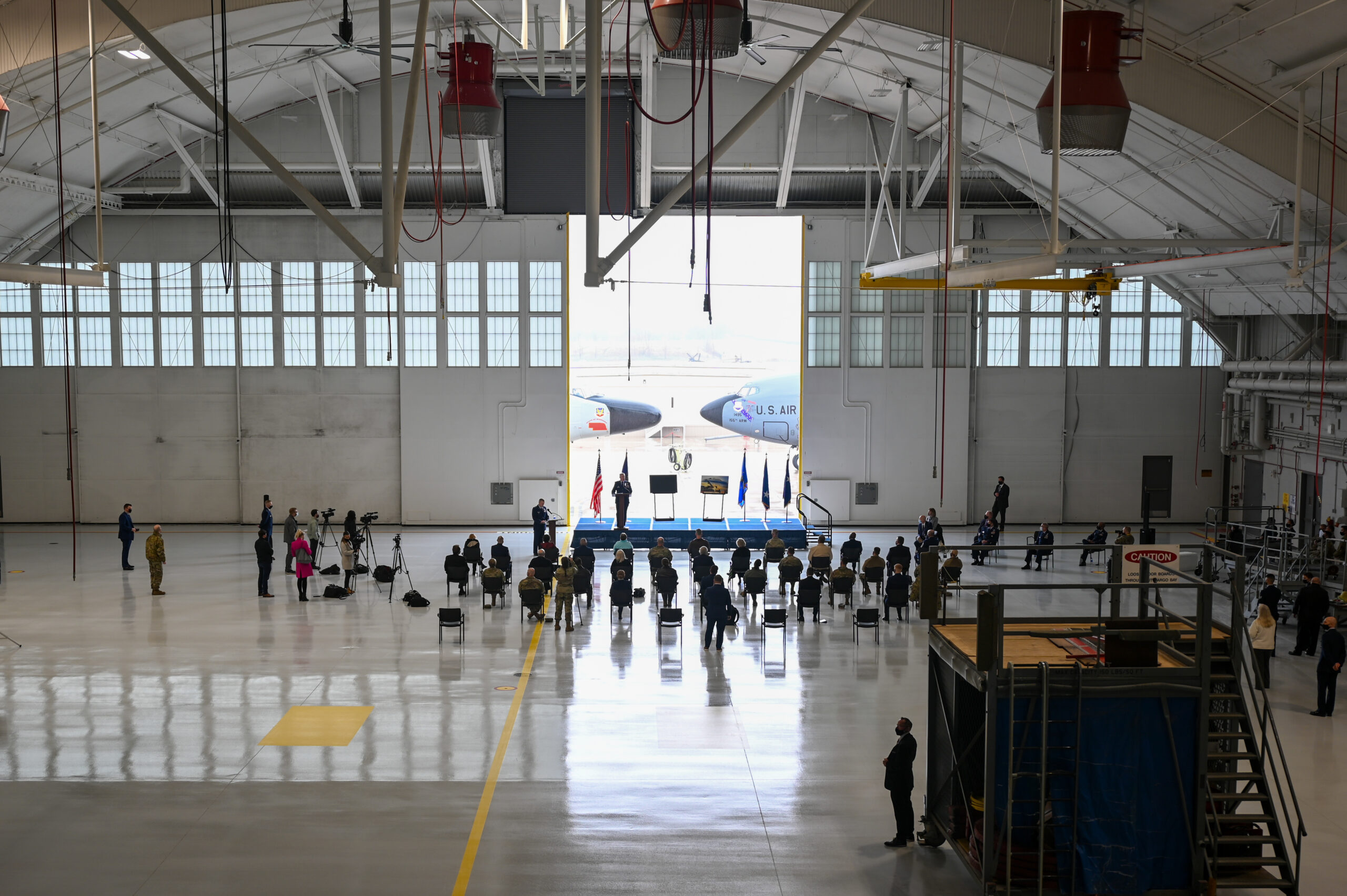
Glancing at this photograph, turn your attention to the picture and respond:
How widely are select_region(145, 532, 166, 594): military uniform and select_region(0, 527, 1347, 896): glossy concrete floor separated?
89cm

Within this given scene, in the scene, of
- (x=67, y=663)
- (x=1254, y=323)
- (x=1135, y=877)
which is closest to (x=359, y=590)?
(x=67, y=663)

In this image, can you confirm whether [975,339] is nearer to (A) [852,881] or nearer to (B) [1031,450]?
(B) [1031,450]

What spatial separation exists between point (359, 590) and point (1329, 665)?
55.4 feet

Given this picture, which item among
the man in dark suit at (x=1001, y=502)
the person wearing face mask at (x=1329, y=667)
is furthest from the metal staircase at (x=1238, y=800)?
the man in dark suit at (x=1001, y=502)

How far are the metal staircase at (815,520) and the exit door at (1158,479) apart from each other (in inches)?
363

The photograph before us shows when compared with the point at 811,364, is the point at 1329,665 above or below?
below

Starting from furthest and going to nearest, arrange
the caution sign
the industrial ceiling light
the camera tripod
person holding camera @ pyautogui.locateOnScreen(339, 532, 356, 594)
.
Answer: person holding camera @ pyautogui.locateOnScreen(339, 532, 356, 594) → the camera tripod → the industrial ceiling light → the caution sign

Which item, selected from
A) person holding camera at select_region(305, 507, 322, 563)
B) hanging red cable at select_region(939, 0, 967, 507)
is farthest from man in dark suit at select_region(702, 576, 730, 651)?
person holding camera at select_region(305, 507, 322, 563)

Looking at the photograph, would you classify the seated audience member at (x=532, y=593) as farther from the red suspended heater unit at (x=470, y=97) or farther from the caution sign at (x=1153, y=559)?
the caution sign at (x=1153, y=559)

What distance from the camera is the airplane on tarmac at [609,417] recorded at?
37.0 metres

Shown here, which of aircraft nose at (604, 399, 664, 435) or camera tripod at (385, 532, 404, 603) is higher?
aircraft nose at (604, 399, 664, 435)

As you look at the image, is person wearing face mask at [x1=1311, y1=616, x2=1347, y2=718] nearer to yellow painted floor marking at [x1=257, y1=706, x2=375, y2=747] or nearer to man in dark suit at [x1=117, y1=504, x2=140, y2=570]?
yellow painted floor marking at [x1=257, y1=706, x2=375, y2=747]

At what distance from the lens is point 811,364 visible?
28.5 metres

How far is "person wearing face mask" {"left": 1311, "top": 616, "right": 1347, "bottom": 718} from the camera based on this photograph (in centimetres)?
1296
